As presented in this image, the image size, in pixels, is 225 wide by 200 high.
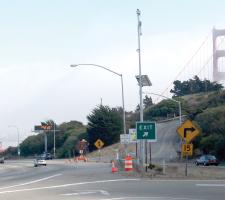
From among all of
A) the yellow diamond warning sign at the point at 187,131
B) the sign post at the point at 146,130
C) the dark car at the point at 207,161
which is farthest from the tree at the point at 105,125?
the yellow diamond warning sign at the point at 187,131

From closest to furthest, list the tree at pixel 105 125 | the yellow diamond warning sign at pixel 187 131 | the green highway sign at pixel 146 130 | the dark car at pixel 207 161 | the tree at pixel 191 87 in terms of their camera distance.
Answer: the yellow diamond warning sign at pixel 187 131 < the green highway sign at pixel 146 130 < the dark car at pixel 207 161 < the tree at pixel 105 125 < the tree at pixel 191 87

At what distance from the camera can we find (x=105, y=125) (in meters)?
122

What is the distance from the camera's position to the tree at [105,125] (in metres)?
123

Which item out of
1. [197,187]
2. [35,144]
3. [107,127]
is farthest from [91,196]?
[35,144]

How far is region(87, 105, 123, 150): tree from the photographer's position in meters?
123

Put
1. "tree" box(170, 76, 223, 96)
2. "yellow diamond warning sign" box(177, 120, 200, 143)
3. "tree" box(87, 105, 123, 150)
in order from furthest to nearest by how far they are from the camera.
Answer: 1. "tree" box(170, 76, 223, 96)
2. "tree" box(87, 105, 123, 150)
3. "yellow diamond warning sign" box(177, 120, 200, 143)

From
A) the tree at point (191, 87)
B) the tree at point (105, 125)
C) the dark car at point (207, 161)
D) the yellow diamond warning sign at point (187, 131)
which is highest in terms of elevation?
the tree at point (191, 87)

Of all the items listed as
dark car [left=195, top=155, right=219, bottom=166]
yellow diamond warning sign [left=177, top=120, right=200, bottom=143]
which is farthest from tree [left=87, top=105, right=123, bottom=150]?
yellow diamond warning sign [left=177, top=120, right=200, bottom=143]

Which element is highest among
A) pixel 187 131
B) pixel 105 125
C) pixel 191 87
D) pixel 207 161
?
pixel 191 87

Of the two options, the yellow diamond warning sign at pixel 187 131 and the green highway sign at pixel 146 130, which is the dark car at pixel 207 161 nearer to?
the green highway sign at pixel 146 130

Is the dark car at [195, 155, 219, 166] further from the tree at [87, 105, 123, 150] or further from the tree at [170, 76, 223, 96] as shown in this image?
the tree at [170, 76, 223, 96]

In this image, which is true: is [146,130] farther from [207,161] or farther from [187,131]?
[207,161]

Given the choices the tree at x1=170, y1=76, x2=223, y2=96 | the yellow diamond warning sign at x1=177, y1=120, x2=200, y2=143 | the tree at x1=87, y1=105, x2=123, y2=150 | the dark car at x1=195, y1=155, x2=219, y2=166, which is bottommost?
the dark car at x1=195, y1=155, x2=219, y2=166

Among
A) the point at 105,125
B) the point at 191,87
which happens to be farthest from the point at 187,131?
Answer: the point at 191,87
